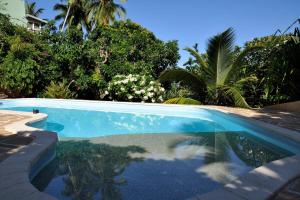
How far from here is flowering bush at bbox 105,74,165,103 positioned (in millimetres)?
14281

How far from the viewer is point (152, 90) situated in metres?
14.4

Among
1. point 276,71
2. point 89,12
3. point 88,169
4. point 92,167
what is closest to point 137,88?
point 276,71

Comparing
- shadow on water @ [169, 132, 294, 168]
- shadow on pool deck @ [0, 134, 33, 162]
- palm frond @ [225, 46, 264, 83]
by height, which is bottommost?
shadow on water @ [169, 132, 294, 168]

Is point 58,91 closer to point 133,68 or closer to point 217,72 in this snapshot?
point 133,68

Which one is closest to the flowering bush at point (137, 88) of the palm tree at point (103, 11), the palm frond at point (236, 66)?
the palm frond at point (236, 66)

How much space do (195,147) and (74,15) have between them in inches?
1127

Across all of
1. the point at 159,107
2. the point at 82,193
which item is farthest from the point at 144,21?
the point at 82,193

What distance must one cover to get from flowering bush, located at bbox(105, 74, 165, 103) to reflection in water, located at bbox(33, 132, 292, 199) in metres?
6.67

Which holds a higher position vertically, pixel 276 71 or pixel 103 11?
pixel 103 11

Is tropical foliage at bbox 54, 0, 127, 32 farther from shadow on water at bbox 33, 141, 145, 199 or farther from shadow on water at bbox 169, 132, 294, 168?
shadow on water at bbox 33, 141, 145, 199

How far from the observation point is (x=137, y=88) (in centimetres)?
1431

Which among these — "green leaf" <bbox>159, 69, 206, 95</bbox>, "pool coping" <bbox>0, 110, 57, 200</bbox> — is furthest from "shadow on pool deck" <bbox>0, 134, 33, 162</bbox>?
"green leaf" <bbox>159, 69, 206, 95</bbox>

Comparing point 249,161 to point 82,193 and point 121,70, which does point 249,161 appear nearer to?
point 82,193

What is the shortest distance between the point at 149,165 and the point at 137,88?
9309mm
